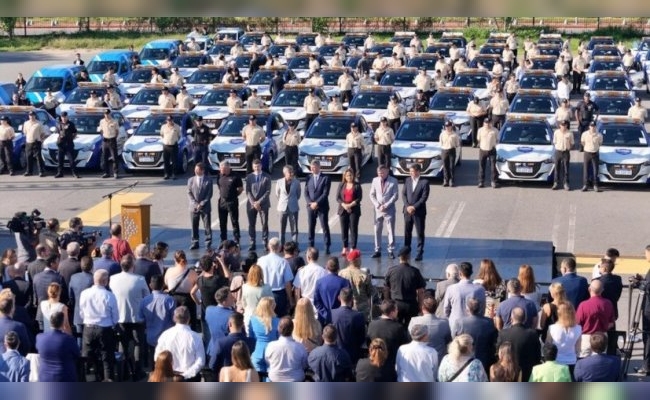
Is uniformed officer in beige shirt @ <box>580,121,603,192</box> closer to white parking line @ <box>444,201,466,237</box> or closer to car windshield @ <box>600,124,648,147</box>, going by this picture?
car windshield @ <box>600,124,648,147</box>

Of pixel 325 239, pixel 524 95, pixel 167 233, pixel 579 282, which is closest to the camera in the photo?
pixel 579 282

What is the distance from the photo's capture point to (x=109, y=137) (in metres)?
24.9

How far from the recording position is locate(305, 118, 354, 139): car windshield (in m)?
25.6

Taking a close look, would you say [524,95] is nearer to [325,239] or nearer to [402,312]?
[325,239]

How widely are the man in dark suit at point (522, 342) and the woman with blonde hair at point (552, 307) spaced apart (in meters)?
0.88

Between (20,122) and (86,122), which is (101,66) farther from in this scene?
(86,122)

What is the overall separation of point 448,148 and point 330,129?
3067mm

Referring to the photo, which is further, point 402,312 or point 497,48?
point 497,48

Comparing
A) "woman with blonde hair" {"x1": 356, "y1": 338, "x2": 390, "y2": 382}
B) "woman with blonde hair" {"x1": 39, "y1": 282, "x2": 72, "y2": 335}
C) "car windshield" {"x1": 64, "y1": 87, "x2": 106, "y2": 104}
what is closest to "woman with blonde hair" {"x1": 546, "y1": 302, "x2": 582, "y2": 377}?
"woman with blonde hair" {"x1": 356, "y1": 338, "x2": 390, "y2": 382}

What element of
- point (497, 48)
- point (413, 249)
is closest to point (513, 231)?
point (413, 249)

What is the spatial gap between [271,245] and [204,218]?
17.8ft

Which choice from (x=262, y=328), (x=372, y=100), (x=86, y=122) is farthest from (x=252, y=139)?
(x=262, y=328)

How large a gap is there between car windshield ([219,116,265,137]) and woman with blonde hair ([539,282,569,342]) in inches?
608

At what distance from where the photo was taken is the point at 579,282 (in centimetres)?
1168
